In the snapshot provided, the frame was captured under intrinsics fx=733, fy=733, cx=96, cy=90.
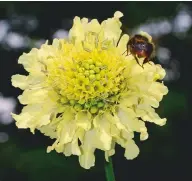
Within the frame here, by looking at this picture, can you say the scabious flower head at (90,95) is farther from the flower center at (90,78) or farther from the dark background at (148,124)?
the dark background at (148,124)

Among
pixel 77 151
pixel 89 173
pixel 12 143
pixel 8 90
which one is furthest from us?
pixel 8 90

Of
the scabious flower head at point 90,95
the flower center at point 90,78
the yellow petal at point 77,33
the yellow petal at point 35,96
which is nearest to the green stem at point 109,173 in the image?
the scabious flower head at point 90,95

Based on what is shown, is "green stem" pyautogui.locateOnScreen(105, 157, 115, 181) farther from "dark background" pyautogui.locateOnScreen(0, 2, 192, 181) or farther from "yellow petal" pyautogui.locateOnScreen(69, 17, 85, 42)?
"dark background" pyautogui.locateOnScreen(0, 2, 192, 181)

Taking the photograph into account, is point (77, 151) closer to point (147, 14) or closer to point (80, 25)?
point (80, 25)

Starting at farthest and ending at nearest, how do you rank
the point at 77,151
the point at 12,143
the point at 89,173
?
the point at 12,143 → the point at 89,173 → the point at 77,151

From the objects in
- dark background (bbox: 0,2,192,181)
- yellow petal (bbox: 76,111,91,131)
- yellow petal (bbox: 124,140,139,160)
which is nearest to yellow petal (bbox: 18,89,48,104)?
yellow petal (bbox: 76,111,91,131)

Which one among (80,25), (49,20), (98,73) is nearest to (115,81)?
(98,73)

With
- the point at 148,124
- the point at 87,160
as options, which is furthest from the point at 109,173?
the point at 148,124
